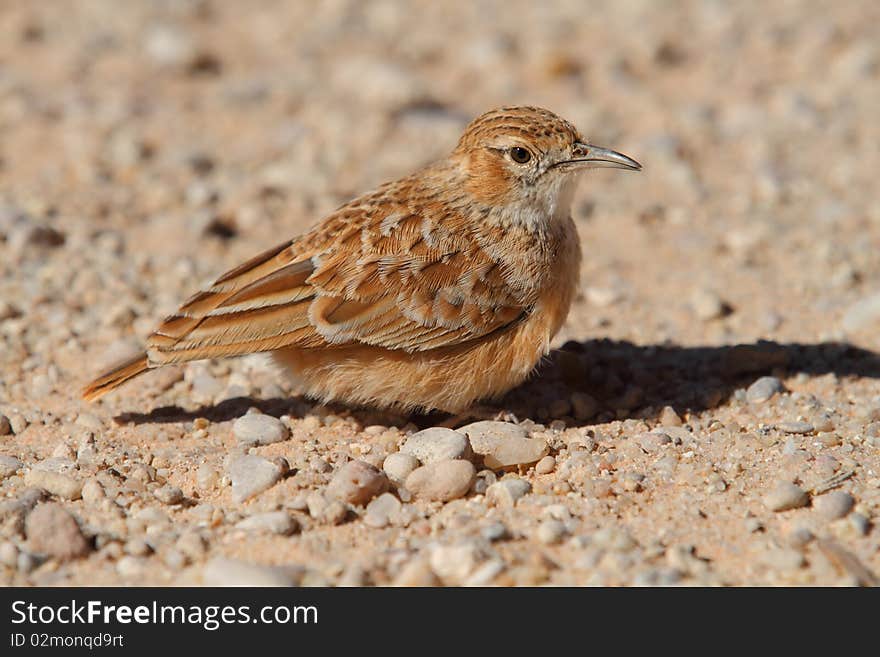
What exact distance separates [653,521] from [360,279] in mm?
1958

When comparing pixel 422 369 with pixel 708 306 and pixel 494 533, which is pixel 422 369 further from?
pixel 708 306

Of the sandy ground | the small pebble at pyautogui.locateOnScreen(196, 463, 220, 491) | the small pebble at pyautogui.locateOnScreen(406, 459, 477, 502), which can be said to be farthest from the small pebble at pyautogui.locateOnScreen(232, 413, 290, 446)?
the small pebble at pyautogui.locateOnScreen(406, 459, 477, 502)

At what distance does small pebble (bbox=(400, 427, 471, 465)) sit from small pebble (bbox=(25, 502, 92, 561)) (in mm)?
1553

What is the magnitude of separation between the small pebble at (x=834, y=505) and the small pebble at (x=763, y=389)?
1325 millimetres

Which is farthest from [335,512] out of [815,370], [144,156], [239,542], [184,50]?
[184,50]

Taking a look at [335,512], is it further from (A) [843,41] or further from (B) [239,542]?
(A) [843,41]

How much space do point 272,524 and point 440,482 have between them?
2.63 feet

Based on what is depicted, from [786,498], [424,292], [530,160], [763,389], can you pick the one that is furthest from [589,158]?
[786,498]

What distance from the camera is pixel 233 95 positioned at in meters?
10.6

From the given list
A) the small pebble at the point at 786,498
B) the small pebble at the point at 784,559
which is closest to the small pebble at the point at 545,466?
the small pebble at the point at 786,498

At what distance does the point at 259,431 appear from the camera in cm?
A: 588

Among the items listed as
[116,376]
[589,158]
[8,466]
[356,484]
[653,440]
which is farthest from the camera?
[589,158]

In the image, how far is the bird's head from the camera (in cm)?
603

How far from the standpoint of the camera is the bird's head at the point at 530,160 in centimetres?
603
